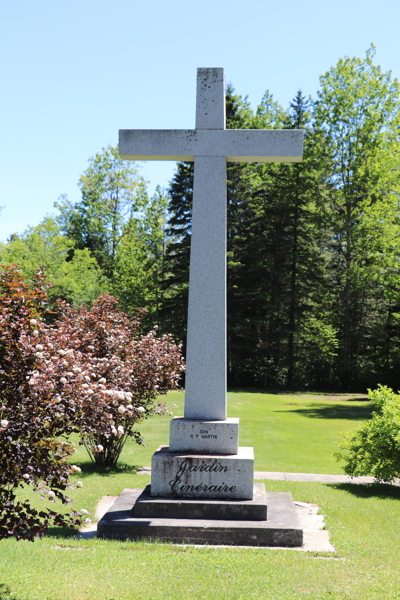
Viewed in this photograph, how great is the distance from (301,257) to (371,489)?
91.6ft

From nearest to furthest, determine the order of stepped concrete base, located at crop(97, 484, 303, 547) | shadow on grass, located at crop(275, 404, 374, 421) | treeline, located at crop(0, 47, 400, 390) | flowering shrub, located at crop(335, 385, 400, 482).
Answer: stepped concrete base, located at crop(97, 484, 303, 547) < flowering shrub, located at crop(335, 385, 400, 482) < shadow on grass, located at crop(275, 404, 374, 421) < treeline, located at crop(0, 47, 400, 390)

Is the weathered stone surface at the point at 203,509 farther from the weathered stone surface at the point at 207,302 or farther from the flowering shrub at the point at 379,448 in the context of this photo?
the flowering shrub at the point at 379,448

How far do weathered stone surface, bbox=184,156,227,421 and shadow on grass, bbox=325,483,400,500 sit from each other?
12.5 feet

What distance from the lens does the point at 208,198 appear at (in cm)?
792

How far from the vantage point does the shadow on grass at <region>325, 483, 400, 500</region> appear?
9997mm

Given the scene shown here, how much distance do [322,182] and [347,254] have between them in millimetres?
6177

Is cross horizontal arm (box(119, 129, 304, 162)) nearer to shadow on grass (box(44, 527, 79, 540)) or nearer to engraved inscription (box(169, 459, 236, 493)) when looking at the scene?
engraved inscription (box(169, 459, 236, 493))

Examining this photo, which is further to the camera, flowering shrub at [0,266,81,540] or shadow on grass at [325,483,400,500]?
shadow on grass at [325,483,400,500]

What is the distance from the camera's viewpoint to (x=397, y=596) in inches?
206

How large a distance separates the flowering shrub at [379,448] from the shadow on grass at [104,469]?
4142mm

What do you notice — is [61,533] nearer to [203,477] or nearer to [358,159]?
[203,477]

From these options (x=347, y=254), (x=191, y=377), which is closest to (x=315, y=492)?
(x=191, y=377)

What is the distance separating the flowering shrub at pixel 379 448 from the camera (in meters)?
10.3

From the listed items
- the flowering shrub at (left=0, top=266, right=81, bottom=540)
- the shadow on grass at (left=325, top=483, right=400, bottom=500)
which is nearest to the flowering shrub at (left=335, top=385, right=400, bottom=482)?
the shadow on grass at (left=325, top=483, right=400, bottom=500)
